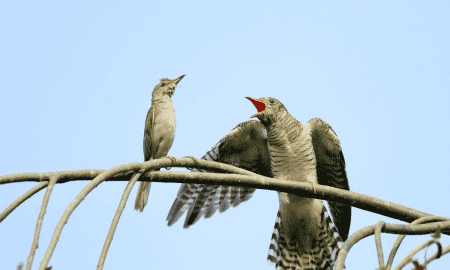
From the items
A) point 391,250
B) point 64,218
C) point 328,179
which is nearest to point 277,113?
point 328,179

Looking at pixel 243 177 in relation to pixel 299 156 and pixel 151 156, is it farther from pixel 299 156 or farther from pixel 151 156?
pixel 299 156

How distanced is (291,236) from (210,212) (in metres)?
1.04

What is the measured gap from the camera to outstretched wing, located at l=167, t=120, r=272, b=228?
206 inches

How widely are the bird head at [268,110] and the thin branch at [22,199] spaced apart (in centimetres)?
316

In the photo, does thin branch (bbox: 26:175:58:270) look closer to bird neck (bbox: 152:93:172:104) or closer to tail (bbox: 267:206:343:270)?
bird neck (bbox: 152:93:172:104)

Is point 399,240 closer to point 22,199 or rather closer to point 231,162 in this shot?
point 22,199

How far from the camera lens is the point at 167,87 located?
15.0 feet

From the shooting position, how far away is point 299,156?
5258mm

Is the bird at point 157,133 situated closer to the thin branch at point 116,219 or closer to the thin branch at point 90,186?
the thin branch at point 90,186

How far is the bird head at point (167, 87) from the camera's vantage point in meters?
4.55

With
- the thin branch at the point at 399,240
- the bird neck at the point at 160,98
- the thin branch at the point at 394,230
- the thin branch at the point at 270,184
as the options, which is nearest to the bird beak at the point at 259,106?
the bird neck at the point at 160,98

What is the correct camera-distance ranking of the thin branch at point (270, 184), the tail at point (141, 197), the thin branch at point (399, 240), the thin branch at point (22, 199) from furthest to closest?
the tail at point (141, 197), the thin branch at point (270, 184), the thin branch at point (399, 240), the thin branch at point (22, 199)

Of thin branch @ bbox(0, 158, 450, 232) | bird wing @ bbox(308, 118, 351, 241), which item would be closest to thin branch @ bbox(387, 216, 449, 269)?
thin branch @ bbox(0, 158, 450, 232)

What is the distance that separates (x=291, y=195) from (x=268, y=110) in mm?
1037
